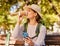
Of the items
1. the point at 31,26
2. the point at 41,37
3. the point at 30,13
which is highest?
the point at 30,13

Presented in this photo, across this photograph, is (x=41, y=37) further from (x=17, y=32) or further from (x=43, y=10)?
(x=43, y=10)

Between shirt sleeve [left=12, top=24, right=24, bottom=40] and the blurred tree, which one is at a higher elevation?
the blurred tree

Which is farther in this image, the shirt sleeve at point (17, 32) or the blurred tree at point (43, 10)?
the blurred tree at point (43, 10)

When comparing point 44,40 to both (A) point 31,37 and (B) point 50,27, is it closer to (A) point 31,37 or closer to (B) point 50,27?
(A) point 31,37

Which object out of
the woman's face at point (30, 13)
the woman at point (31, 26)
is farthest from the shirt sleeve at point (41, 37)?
the woman's face at point (30, 13)

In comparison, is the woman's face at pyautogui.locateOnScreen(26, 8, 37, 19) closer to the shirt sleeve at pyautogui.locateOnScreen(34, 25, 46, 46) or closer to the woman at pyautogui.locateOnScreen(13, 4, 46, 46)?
the woman at pyautogui.locateOnScreen(13, 4, 46, 46)

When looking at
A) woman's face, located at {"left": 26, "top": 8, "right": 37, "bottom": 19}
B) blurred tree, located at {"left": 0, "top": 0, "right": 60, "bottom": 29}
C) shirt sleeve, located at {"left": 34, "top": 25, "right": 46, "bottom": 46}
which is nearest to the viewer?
shirt sleeve, located at {"left": 34, "top": 25, "right": 46, "bottom": 46}

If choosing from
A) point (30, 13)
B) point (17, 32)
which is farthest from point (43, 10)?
point (17, 32)

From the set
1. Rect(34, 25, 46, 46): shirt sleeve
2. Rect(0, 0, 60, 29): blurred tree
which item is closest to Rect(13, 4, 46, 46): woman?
Rect(34, 25, 46, 46): shirt sleeve

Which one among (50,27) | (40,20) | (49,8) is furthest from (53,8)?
(40,20)

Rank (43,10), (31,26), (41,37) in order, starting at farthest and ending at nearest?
(43,10), (31,26), (41,37)

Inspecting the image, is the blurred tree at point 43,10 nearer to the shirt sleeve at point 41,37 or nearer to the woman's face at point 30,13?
the woman's face at point 30,13

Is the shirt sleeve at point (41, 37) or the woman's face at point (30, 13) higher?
the woman's face at point (30, 13)

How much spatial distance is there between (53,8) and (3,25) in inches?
32.6
